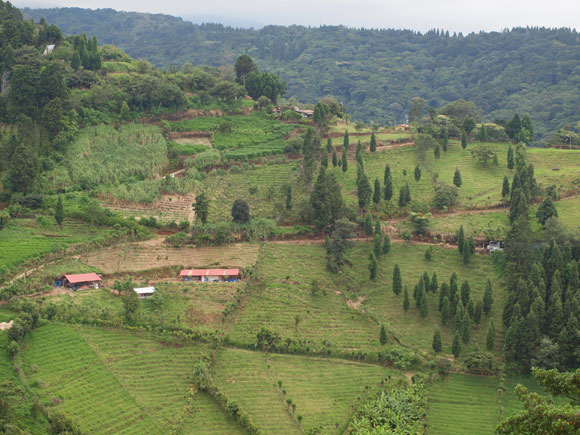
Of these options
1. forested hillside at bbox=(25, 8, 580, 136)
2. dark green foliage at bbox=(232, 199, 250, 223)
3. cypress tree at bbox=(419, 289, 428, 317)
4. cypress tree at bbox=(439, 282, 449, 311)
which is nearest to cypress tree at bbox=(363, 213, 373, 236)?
cypress tree at bbox=(419, 289, 428, 317)

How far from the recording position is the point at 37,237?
5119 centimetres

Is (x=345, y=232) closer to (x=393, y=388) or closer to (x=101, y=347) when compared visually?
(x=393, y=388)

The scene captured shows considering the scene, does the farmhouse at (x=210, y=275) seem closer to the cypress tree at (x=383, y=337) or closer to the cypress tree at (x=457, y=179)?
the cypress tree at (x=383, y=337)

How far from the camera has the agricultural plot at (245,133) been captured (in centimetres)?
6869

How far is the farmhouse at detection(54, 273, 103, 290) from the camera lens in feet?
154

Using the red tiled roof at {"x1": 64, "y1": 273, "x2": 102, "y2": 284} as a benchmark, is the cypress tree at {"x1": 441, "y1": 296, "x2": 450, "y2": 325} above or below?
below

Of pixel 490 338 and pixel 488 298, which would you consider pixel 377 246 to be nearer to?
pixel 488 298

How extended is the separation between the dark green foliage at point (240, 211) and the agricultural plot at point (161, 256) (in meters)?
2.72

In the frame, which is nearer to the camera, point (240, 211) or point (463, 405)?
point (463, 405)

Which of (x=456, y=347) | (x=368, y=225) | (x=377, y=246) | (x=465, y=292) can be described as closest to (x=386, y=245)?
(x=377, y=246)

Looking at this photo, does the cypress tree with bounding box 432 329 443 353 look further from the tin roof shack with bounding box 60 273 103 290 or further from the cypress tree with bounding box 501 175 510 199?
the tin roof shack with bounding box 60 273 103 290

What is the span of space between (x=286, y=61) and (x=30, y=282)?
136800 millimetres

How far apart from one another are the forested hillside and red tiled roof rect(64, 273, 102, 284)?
8741cm

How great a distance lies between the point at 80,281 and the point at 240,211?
48.1ft
